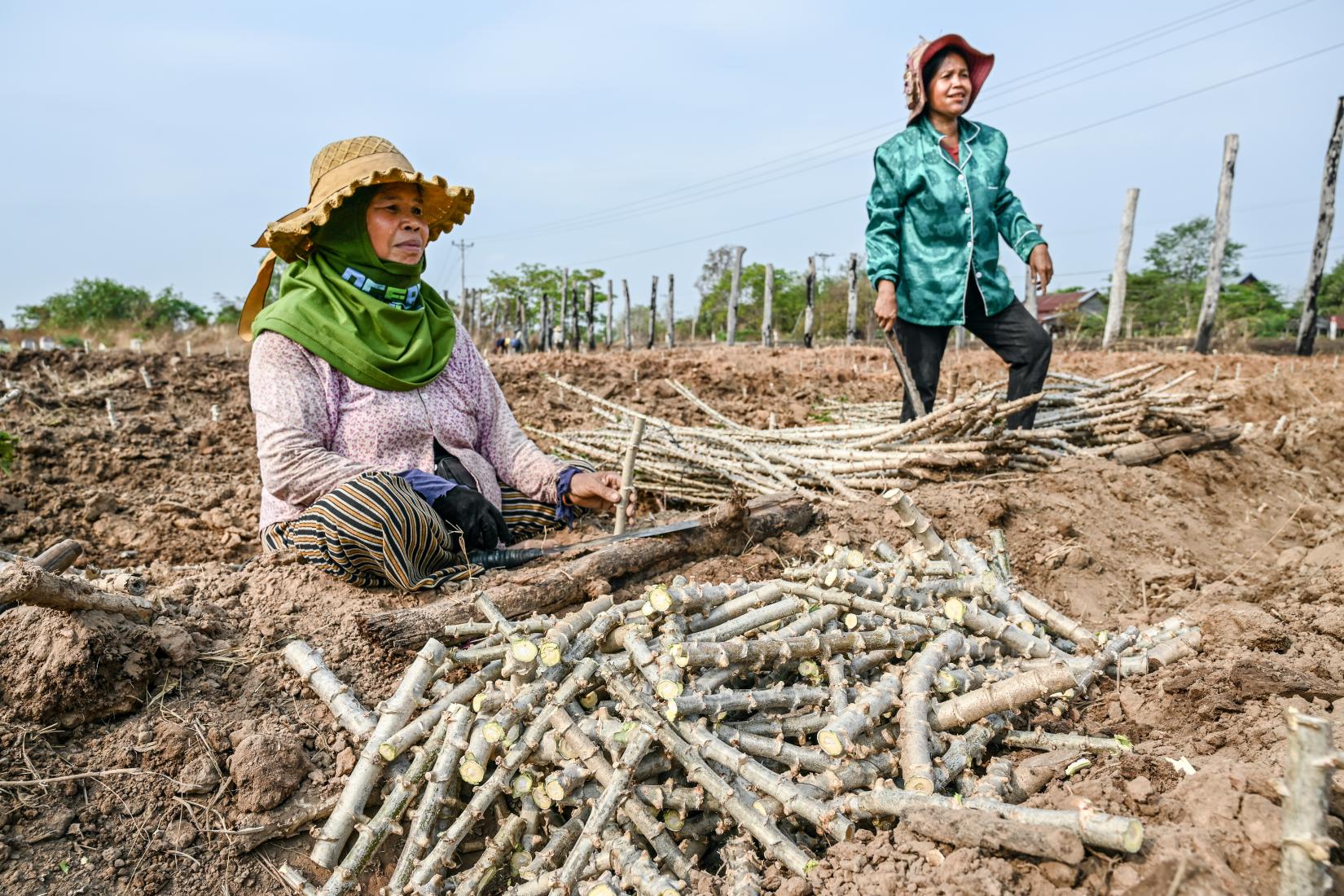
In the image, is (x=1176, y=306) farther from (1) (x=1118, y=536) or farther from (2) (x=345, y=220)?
(2) (x=345, y=220)

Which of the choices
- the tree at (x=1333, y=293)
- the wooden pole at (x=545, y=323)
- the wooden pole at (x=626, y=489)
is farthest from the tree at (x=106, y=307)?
the tree at (x=1333, y=293)

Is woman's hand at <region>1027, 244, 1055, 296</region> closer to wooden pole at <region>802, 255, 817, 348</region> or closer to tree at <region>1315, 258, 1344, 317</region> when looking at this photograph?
wooden pole at <region>802, 255, 817, 348</region>

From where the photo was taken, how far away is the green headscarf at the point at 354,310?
2.62 meters

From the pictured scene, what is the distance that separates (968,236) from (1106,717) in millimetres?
2834

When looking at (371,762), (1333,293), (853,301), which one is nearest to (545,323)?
(853,301)

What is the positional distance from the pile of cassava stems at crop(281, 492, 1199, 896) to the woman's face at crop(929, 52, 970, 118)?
2938mm

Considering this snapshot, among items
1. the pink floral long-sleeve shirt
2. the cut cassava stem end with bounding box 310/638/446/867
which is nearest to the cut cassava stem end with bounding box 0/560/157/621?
the pink floral long-sleeve shirt

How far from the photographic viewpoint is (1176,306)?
35844mm

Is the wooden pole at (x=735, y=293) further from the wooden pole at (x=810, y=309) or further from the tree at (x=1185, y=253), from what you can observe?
the tree at (x=1185, y=253)

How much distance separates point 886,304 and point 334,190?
104 inches

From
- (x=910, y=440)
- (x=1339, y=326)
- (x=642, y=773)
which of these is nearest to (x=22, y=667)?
(x=642, y=773)

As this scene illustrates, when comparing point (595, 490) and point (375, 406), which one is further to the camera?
point (595, 490)

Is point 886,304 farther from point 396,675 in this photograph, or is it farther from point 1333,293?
point 1333,293

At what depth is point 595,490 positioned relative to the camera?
2840 millimetres
